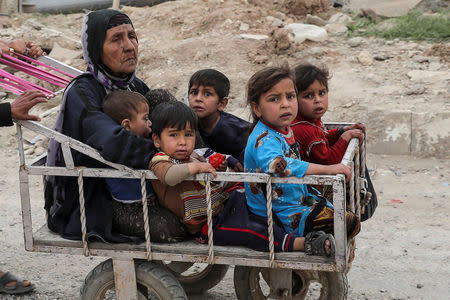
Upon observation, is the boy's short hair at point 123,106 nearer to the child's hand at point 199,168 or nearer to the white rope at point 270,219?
the child's hand at point 199,168

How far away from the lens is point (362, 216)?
3.72 meters

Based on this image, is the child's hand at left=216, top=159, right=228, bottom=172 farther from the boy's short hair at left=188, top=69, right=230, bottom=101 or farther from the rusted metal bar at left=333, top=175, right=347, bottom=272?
the rusted metal bar at left=333, top=175, right=347, bottom=272

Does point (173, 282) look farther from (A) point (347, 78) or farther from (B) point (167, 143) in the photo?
(A) point (347, 78)

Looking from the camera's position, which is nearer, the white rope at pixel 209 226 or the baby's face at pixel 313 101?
the white rope at pixel 209 226

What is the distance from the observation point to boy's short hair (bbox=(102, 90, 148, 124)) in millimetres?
3150

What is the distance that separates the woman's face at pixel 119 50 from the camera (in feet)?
10.9

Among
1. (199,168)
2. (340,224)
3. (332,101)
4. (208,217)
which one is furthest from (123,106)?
(332,101)

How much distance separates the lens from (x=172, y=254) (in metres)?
3.06

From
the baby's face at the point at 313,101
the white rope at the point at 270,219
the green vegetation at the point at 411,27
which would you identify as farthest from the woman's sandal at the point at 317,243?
the green vegetation at the point at 411,27

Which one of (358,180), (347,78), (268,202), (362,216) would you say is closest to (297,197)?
(268,202)

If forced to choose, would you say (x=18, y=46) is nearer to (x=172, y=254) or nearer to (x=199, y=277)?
(x=172, y=254)

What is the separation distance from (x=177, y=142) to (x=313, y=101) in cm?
95

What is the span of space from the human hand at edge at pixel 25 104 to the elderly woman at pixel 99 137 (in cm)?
19

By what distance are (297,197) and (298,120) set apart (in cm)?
68
